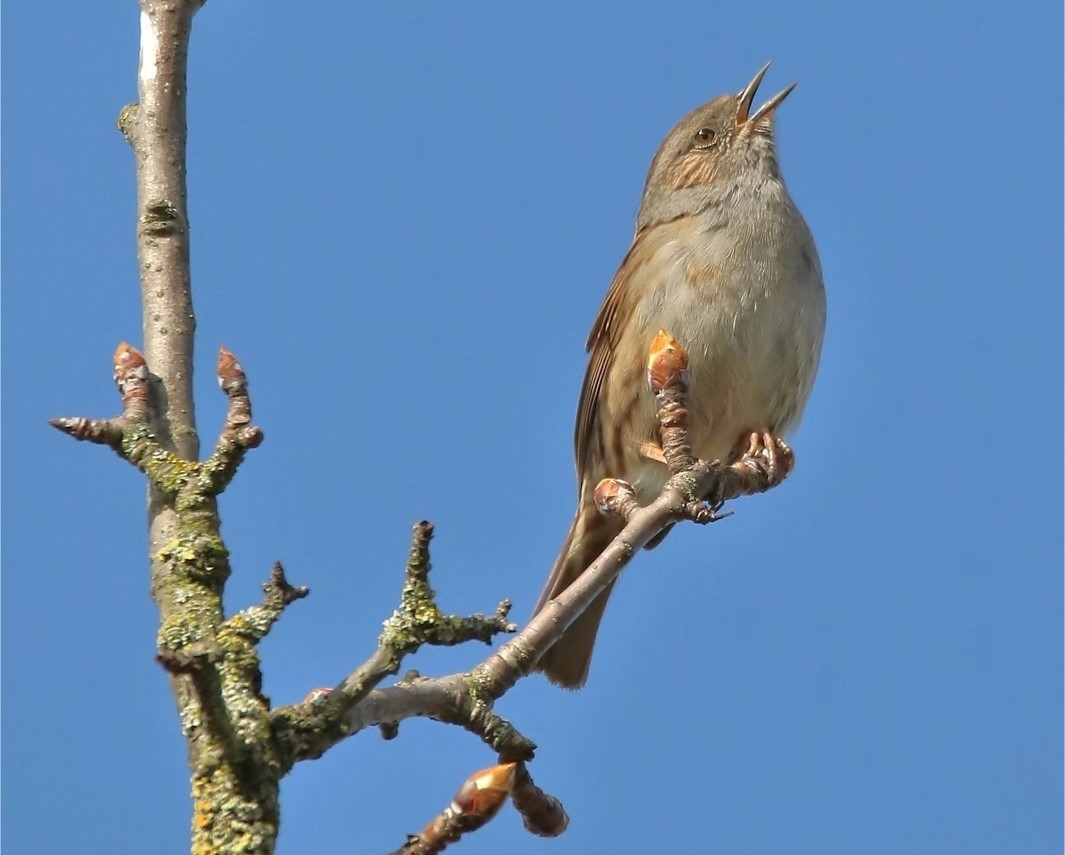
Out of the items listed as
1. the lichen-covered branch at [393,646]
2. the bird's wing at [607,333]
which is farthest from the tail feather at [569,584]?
the lichen-covered branch at [393,646]

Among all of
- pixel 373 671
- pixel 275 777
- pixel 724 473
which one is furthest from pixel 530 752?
pixel 724 473

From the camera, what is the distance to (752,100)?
7.17 metres

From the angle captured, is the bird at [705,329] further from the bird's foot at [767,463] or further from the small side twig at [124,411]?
the small side twig at [124,411]

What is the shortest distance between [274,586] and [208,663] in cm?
68

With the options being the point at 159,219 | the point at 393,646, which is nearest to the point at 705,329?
the point at 159,219

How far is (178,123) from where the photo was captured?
154 inches

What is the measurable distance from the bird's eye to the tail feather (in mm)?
1988

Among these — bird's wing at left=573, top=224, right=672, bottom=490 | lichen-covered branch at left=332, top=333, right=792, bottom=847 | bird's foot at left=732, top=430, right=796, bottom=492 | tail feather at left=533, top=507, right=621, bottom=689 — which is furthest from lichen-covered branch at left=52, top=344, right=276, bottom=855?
bird's wing at left=573, top=224, right=672, bottom=490

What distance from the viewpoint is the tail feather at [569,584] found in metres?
5.95

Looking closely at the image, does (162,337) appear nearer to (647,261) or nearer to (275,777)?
(275,777)

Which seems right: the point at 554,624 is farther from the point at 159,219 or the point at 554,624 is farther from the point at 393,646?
the point at 159,219

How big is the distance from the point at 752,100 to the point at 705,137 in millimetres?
334

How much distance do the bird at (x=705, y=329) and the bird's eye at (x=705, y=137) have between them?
0.07 m

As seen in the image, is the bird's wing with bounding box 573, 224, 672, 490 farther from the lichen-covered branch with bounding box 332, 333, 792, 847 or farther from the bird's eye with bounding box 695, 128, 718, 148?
the lichen-covered branch with bounding box 332, 333, 792, 847
